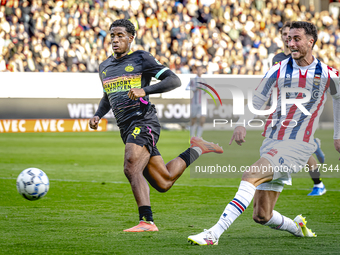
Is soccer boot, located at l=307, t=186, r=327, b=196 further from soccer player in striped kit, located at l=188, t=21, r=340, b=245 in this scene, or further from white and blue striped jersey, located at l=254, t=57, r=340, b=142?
white and blue striped jersey, located at l=254, t=57, r=340, b=142

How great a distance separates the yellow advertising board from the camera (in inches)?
780

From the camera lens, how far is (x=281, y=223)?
5012mm

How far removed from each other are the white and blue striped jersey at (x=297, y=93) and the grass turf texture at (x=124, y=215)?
0.97 metres

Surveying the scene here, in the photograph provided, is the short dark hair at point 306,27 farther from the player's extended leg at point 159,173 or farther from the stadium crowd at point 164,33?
the stadium crowd at point 164,33

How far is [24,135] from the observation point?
19266mm

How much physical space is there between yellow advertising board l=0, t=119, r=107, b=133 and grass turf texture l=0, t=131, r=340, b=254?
7.91 m

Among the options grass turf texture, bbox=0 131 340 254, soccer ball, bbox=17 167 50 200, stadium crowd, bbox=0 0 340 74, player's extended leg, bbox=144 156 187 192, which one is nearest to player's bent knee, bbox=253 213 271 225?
grass turf texture, bbox=0 131 340 254

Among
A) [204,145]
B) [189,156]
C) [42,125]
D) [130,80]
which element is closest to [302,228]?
[189,156]

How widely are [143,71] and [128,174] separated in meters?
1.08

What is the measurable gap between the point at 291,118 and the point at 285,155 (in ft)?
1.21

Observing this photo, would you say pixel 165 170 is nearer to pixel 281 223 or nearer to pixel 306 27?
pixel 281 223

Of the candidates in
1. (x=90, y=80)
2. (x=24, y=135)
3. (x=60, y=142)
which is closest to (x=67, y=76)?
(x=90, y=80)

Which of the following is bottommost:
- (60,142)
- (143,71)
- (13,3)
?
(60,142)

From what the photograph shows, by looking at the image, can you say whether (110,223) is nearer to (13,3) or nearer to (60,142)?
(60,142)
